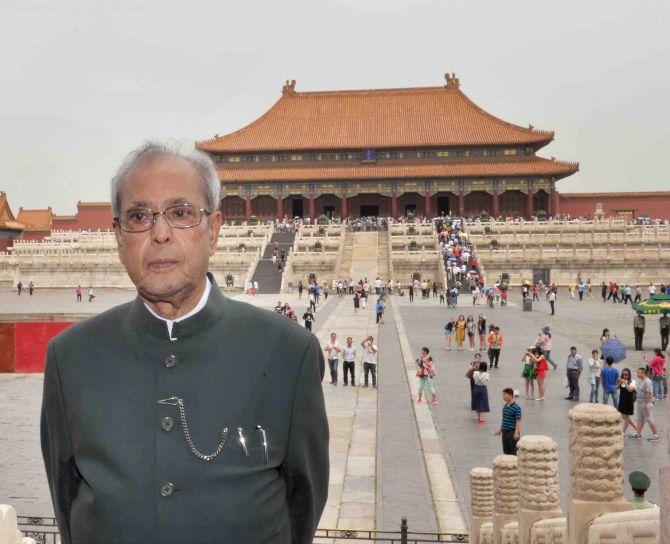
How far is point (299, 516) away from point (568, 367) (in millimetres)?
12214

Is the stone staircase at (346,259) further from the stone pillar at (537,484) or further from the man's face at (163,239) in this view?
the man's face at (163,239)

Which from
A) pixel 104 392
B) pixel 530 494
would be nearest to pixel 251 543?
pixel 104 392

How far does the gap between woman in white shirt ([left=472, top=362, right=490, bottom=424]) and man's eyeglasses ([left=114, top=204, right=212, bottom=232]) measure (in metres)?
10.4

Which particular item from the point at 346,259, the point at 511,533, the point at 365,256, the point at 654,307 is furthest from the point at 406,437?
the point at 365,256

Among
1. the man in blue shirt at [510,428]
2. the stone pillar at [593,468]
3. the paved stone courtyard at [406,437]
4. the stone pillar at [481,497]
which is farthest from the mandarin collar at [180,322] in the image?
the man in blue shirt at [510,428]

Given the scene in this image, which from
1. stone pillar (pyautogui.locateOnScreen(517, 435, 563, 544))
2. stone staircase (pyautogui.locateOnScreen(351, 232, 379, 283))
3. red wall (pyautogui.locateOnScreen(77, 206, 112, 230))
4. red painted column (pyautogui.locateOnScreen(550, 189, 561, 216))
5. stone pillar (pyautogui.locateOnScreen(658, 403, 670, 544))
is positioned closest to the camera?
stone pillar (pyautogui.locateOnScreen(658, 403, 670, 544))

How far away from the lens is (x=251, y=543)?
2203mm

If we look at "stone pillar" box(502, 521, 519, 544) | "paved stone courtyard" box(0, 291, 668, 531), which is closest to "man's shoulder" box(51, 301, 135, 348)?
"stone pillar" box(502, 521, 519, 544)

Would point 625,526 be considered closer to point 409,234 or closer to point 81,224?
point 409,234

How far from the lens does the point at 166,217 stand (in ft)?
7.59

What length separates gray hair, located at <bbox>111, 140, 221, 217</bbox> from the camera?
234 cm

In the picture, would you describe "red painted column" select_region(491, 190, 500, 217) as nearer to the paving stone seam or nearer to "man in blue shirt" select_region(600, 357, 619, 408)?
the paving stone seam

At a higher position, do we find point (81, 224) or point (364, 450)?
point (81, 224)

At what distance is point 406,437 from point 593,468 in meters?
7.43
